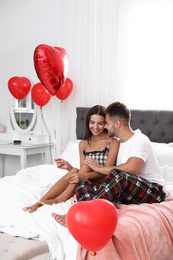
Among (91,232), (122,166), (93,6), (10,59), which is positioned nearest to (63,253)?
(91,232)

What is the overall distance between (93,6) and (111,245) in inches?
113

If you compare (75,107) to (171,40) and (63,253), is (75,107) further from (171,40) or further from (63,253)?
(63,253)

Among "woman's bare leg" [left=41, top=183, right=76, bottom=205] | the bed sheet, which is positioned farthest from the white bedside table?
"woman's bare leg" [left=41, top=183, right=76, bottom=205]

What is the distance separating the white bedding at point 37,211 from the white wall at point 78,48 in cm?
77

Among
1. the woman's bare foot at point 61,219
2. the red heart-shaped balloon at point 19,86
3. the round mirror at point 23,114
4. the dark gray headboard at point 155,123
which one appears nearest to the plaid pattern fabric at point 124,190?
the woman's bare foot at point 61,219

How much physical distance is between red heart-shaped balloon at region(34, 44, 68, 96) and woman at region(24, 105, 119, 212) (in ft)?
1.54

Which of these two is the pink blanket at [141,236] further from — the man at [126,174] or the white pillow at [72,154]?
the white pillow at [72,154]

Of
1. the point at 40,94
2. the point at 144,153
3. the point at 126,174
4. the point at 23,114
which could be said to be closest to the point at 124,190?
the point at 126,174

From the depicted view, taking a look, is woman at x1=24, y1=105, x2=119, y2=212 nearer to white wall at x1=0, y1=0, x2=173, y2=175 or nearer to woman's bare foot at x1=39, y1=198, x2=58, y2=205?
woman's bare foot at x1=39, y1=198, x2=58, y2=205

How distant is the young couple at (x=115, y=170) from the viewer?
7.06 feet

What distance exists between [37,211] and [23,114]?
8.52 ft

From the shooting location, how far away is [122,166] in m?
2.30

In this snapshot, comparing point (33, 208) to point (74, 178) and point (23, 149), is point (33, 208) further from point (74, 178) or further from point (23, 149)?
point (23, 149)

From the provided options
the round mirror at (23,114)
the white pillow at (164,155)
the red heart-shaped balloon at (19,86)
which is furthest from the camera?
the round mirror at (23,114)
